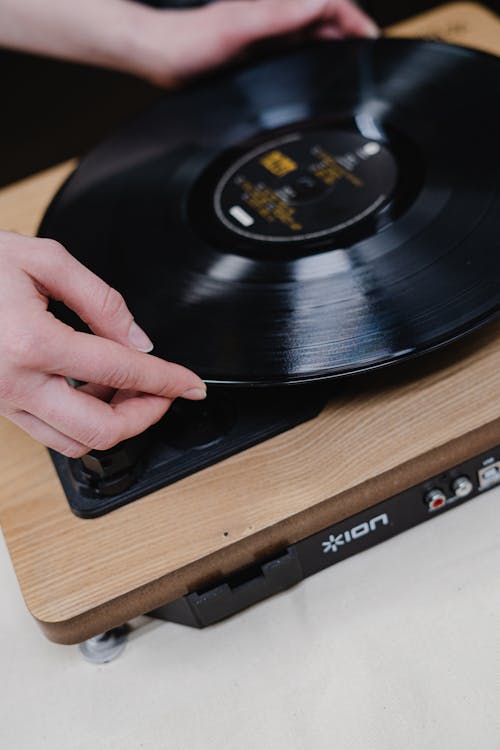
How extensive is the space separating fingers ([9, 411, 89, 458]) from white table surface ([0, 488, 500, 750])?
18 cm

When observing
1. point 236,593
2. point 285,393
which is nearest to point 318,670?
point 236,593

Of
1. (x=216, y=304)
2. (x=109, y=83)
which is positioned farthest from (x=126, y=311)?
(x=109, y=83)

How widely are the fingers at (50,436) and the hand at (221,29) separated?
63 centimetres

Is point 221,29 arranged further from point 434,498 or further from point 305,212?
point 434,498

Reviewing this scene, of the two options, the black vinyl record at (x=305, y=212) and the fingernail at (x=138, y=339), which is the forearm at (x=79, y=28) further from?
the fingernail at (x=138, y=339)

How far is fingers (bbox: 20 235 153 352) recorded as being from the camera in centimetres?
71

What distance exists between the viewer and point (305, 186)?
924 millimetres

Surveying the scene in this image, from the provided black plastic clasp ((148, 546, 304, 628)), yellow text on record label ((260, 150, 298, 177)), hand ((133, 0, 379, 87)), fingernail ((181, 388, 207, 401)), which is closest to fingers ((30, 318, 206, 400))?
fingernail ((181, 388, 207, 401))

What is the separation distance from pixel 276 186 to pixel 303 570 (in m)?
0.41

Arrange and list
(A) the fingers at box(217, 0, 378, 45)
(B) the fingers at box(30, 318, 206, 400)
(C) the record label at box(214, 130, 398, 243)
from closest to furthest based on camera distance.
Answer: (B) the fingers at box(30, 318, 206, 400), (C) the record label at box(214, 130, 398, 243), (A) the fingers at box(217, 0, 378, 45)

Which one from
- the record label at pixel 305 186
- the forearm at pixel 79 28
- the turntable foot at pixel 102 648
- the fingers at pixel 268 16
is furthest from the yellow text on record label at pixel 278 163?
the turntable foot at pixel 102 648

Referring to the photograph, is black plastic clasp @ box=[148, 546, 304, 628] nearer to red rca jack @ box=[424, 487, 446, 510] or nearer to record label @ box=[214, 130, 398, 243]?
red rca jack @ box=[424, 487, 446, 510]

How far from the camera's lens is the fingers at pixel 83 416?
69 centimetres

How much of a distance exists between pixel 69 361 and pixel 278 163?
41 cm
